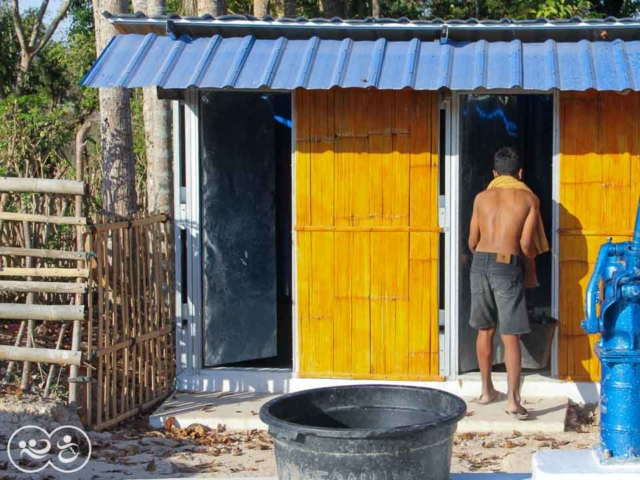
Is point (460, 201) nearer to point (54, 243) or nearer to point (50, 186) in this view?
point (50, 186)

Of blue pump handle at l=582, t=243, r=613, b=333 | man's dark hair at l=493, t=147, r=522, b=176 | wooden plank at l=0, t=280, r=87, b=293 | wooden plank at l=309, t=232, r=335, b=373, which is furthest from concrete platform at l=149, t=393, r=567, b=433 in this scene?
blue pump handle at l=582, t=243, r=613, b=333

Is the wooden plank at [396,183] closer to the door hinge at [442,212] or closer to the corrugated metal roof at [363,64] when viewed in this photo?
the door hinge at [442,212]

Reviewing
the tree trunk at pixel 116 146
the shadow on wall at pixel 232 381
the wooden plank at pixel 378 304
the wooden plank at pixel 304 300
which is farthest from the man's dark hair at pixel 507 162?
the tree trunk at pixel 116 146

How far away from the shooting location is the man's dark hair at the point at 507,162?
7.09 metres

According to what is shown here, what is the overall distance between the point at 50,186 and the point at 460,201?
3.19 meters

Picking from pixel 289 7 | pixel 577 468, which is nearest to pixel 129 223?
Result: pixel 577 468

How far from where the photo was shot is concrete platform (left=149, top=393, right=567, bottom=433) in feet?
22.9

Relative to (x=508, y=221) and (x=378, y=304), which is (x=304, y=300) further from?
(x=508, y=221)

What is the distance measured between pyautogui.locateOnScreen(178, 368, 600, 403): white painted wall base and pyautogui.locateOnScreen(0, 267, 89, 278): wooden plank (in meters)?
1.53

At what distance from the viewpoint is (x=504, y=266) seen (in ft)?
22.9

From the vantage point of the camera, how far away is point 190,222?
A: 773 centimetres

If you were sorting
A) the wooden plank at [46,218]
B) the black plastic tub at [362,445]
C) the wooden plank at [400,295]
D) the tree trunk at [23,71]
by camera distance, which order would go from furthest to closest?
the tree trunk at [23,71], the wooden plank at [400,295], the wooden plank at [46,218], the black plastic tub at [362,445]

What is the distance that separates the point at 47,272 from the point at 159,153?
16.4 feet

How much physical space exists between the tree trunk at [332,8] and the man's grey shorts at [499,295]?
37.4ft
